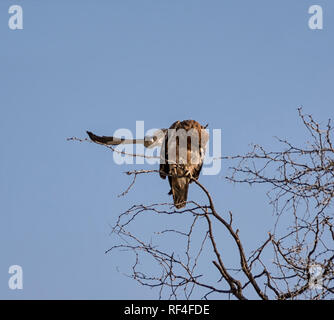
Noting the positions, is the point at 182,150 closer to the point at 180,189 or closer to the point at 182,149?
the point at 182,149

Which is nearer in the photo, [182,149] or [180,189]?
[182,149]

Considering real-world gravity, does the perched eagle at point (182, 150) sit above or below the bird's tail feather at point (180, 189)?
above

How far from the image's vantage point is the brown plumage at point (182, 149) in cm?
565

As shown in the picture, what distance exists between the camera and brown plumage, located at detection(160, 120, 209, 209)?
565cm

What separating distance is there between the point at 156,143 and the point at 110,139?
3.33 ft

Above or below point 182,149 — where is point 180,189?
below

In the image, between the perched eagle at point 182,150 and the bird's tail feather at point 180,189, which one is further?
the bird's tail feather at point 180,189

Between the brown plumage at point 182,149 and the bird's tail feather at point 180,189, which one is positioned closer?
the brown plumage at point 182,149

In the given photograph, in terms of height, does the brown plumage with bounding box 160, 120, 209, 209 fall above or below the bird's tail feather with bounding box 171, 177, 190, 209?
above

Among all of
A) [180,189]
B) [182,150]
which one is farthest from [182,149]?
[180,189]

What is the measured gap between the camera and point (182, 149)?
5777 mm

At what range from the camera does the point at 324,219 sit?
2883mm

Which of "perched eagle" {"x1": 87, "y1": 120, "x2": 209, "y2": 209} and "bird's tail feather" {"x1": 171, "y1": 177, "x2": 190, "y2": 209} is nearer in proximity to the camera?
"perched eagle" {"x1": 87, "y1": 120, "x2": 209, "y2": 209}
